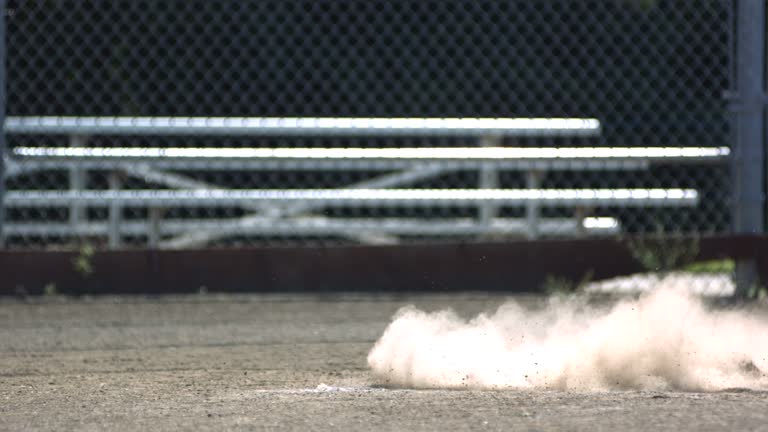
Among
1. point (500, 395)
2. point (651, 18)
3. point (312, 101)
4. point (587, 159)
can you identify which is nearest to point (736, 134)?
point (587, 159)

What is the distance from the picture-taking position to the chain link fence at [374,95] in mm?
7102

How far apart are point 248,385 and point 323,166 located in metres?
3.22

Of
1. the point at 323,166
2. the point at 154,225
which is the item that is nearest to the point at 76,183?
the point at 154,225

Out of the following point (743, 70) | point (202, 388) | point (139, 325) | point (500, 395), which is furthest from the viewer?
point (743, 70)

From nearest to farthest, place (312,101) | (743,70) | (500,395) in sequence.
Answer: (500,395)
(743,70)
(312,101)

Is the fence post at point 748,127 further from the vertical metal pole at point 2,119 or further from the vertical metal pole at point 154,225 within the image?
the vertical metal pole at point 2,119

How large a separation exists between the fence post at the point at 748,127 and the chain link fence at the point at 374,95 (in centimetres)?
38

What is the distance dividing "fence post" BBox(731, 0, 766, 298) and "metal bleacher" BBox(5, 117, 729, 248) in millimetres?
144

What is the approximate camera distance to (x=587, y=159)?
6.49 m

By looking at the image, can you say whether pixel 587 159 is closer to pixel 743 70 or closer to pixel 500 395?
pixel 743 70

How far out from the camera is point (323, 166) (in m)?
6.86

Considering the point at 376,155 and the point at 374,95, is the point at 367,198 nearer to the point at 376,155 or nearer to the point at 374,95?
the point at 376,155

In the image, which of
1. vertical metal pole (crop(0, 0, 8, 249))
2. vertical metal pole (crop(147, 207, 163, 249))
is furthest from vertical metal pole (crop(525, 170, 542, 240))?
vertical metal pole (crop(0, 0, 8, 249))

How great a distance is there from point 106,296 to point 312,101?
2180mm
